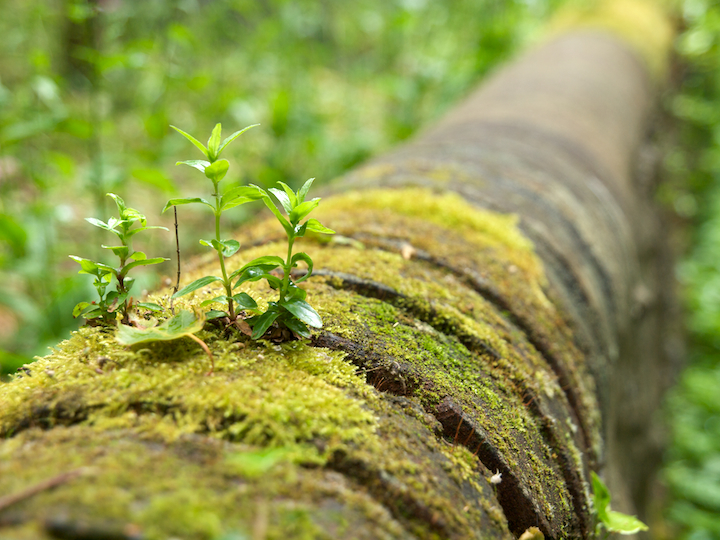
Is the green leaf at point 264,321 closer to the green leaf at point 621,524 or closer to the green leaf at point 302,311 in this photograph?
the green leaf at point 302,311

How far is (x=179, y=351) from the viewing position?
2.92 feet

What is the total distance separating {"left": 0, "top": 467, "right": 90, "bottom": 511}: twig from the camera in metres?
0.57

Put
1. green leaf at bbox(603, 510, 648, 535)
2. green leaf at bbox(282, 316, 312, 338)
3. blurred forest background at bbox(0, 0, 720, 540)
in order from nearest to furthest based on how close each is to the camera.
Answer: green leaf at bbox(282, 316, 312, 338), green leaf at bbox(603, 510, 648, 535), blurred forest background at bbox(0, 0, 720, 540)

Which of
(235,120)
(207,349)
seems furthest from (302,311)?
(235,120)

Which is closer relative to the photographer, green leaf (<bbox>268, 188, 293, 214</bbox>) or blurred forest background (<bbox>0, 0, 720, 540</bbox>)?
green leaf (<bbox>268, 188, 293, 214</bbox>)

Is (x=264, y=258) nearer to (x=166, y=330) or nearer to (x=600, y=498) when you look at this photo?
(x=166, y=330)

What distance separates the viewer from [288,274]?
92cm

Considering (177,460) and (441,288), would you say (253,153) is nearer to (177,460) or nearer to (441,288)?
(441,288)

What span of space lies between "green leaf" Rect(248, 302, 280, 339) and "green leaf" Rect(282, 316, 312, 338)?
0.02m

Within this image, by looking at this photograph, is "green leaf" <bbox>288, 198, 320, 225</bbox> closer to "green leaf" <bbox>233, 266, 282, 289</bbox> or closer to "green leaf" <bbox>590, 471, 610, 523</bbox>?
"green leaf" <bbox>233, 266, 282, 289</bbox>

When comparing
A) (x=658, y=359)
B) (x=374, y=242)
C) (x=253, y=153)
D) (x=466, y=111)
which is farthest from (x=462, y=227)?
(x=253, y=153)

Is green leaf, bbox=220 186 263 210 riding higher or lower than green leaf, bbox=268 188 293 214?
lower

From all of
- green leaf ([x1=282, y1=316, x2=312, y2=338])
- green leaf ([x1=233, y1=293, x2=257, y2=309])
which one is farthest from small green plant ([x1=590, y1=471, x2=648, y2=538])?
green leaf ([x1=233, y1=293, x2=257, y2=309])

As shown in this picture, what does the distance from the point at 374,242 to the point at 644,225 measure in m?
3.18
